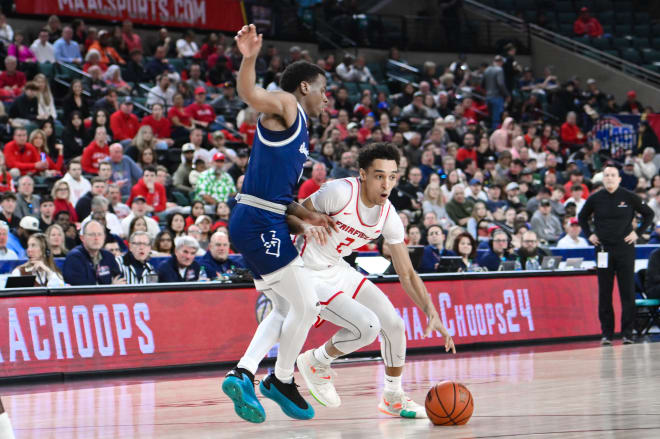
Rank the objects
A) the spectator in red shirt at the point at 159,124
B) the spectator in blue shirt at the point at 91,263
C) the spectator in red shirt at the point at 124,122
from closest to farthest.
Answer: the spectator in blue shirt at the point at 91,263 < the spectator in red shirt at the point at 124,122 < the spectator in red shirt at the point at 159,124

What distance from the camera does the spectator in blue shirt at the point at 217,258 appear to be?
12.7 m

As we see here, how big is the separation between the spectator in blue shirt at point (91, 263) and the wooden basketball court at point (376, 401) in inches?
56.2

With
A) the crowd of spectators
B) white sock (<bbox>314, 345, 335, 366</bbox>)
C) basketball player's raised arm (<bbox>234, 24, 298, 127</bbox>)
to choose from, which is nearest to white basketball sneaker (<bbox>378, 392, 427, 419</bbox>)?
white sock (<bbox>314, 345, 335, 366</bbox>)

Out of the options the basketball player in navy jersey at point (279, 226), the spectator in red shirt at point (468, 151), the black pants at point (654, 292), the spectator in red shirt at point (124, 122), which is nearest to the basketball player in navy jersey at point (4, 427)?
the basketball player in navy jersey at point (279, 226)

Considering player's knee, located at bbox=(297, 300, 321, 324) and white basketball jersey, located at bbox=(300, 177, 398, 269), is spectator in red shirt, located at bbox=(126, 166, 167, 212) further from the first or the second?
player's knee, located at bbox=(297, 300, 321, 324)

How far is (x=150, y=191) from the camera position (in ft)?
51.9

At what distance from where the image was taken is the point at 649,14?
32.7 meters

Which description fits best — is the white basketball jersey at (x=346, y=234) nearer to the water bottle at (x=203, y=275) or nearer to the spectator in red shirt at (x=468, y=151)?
the water bottle at (x=203, y=275)

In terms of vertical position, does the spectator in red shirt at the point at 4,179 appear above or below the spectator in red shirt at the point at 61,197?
above

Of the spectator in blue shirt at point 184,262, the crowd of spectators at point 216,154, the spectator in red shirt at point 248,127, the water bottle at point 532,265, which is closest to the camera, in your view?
the spectator in blue shirt at point 184,262

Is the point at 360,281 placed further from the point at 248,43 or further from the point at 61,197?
the point at 61,197

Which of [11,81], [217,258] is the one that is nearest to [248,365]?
[217,258]

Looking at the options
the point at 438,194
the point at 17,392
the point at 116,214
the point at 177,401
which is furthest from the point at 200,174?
the point at 177,401

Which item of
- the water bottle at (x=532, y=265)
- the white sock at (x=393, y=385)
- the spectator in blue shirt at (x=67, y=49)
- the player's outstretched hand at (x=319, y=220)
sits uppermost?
the spectator in blue shirt at (x=67, y=49)
